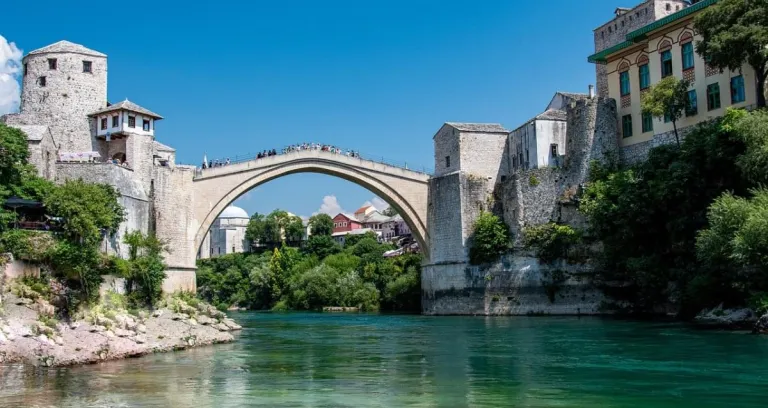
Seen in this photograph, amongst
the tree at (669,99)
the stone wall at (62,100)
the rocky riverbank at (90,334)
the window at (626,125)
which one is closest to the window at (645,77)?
the window at (626,125)

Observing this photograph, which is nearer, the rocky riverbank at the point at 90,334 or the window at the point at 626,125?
the rocky riverbank at the point at 90,334

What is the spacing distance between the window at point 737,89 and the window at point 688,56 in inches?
92.1

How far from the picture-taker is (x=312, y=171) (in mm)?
40688

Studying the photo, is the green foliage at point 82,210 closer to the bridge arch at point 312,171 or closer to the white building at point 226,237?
the bridge arch at point 312,171

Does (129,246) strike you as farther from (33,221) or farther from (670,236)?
(670,236)

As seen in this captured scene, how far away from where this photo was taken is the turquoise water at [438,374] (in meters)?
13.3

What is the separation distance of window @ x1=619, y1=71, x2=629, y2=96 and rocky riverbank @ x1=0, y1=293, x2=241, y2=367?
22.1 meters

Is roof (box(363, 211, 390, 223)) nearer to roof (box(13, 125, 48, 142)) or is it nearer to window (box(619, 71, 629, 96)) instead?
window (box(619, 71, 629, 96))

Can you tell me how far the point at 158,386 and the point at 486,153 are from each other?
28717 mm

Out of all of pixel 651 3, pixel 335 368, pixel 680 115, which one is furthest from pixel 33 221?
pixel 651 3

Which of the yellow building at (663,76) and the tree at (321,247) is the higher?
the yellow building at (663,76)

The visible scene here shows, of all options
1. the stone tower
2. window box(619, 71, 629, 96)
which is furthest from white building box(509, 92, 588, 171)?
the stone tower

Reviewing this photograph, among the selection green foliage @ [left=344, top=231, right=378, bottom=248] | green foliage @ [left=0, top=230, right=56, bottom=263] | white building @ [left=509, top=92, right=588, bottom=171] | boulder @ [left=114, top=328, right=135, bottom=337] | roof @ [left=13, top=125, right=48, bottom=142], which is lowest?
boulder @ [left=114, top=328, right=135, bottom=337]

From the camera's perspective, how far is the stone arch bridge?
3603 centimetres
